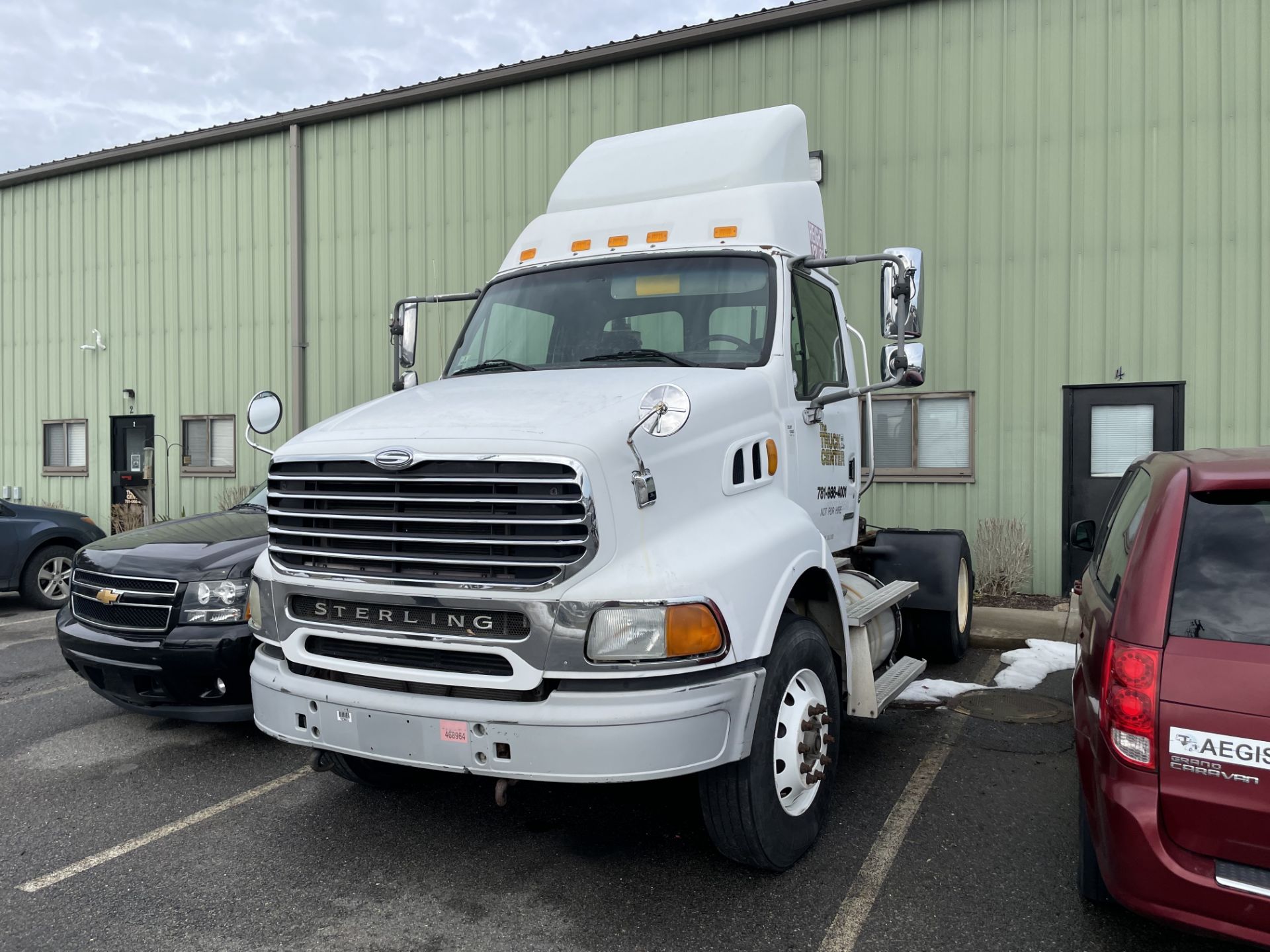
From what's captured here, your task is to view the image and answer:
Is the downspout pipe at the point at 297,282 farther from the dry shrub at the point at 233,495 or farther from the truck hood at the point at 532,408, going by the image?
the truck hood at the point at 532,408

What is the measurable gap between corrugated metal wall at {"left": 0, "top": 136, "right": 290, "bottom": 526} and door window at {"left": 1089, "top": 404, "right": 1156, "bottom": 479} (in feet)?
38.9

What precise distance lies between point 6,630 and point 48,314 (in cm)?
1082

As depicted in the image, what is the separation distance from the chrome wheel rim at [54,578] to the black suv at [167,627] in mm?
5261

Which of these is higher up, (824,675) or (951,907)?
(824,675)

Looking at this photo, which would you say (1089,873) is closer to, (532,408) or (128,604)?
(532,408)

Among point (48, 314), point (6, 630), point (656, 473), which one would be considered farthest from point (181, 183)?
point (656, 473)

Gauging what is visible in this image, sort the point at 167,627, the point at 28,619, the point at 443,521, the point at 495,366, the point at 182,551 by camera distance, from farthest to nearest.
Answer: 1. the point at 28,619
2. the point at 182,551
3. the point at 167,627
4. the point at 495,366
5. the point at 443,521

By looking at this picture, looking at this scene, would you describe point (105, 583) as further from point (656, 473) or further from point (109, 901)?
point (656, 473)

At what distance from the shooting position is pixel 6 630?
8.90 metres

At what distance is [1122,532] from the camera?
358 cm

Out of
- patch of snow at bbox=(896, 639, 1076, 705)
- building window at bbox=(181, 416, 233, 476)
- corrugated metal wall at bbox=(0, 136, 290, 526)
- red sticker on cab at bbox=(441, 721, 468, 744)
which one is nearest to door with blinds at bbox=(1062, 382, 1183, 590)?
patch of snow at bbox=(896, 639, 1076, 705)

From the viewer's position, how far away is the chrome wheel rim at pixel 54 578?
1004 centimetres

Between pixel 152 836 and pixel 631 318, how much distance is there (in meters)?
3.26

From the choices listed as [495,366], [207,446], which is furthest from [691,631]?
[207,446]
